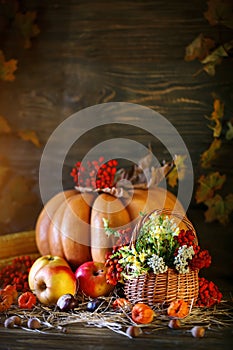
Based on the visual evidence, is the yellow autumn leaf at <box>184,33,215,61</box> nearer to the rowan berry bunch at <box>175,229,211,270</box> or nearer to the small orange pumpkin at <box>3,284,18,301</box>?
the rowan berry bunch at <box>175,229,211,270</box>

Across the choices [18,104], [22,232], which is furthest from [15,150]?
[22,232]

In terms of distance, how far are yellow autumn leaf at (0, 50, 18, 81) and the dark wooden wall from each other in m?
0.02

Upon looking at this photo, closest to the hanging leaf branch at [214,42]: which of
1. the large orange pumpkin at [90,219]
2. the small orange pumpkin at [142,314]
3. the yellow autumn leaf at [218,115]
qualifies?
the yellow autumn leaf at [218,115]

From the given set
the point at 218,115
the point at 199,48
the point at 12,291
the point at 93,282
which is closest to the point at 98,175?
the point at 93,282

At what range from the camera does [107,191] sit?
182cm

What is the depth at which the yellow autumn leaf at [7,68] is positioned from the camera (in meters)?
2.22

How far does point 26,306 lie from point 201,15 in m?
1.33

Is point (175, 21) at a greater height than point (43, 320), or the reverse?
point (175, 21)

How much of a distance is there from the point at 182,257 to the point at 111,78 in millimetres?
1009

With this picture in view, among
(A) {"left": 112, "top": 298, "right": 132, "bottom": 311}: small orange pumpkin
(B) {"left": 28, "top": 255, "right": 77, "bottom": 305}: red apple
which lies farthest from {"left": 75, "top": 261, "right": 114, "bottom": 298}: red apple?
(A) {"left": 112, "top": 298, "right": 132, "bottom": 311}: small orange pumpkin

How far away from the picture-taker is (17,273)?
70.3 inches

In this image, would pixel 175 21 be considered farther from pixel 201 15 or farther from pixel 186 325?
pixel 186 325

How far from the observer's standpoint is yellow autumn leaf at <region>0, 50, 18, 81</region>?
7.29 ft

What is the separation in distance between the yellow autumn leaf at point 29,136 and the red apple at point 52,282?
2.46ft
